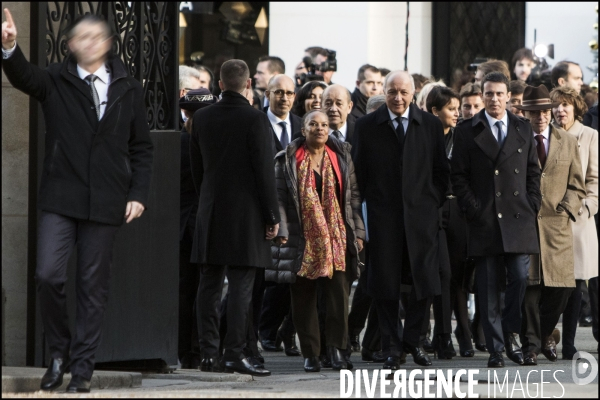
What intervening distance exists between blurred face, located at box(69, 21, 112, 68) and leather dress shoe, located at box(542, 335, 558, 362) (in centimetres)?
476

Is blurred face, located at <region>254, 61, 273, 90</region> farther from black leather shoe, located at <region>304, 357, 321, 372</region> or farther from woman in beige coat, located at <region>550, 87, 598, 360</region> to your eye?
black leather shoe, located at <region>304, 357, 321, 372</region>

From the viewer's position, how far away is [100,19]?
26.8 ft

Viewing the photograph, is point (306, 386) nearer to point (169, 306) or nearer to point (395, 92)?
point (169, 306)

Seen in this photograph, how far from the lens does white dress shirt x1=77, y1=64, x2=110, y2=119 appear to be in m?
8.14

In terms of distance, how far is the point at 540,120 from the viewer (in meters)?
11.3

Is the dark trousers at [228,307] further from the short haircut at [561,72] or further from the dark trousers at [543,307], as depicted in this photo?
the short haircut at [561,72]

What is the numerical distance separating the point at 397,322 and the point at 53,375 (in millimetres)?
3356

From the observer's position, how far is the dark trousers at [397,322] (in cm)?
1043

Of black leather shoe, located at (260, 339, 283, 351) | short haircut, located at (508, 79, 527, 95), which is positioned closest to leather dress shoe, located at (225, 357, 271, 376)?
black leather shoe, located at (260, 339, 283, 351)

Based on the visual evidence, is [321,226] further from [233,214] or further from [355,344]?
[355,344]

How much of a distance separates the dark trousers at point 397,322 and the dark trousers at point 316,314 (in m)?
0.32

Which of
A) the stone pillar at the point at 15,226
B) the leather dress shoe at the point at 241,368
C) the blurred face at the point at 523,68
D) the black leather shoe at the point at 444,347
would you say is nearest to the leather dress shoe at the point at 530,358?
the black leather shoe at the point at 444,347

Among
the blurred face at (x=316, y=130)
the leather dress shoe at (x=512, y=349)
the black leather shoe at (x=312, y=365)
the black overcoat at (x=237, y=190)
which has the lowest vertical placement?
the black leather shoe at (x=312, y=365)

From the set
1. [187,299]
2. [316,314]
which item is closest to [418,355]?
[316,314]
